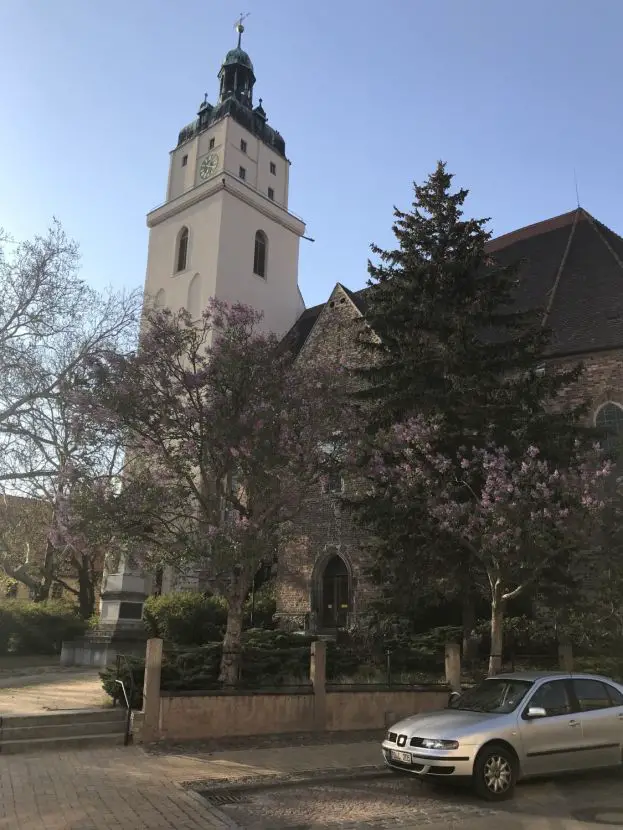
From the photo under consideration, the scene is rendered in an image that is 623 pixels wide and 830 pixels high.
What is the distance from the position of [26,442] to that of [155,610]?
7309 mm

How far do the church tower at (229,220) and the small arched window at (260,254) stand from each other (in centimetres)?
5

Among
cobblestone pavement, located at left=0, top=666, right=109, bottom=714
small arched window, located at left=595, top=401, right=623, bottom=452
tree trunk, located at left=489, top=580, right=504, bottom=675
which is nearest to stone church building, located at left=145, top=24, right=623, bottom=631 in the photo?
small arched window, located at left=595, top=401, right=623, bottom=452

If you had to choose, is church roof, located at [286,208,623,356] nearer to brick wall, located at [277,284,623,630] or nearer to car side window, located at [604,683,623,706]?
brick wall, located at [277,284,623,630]

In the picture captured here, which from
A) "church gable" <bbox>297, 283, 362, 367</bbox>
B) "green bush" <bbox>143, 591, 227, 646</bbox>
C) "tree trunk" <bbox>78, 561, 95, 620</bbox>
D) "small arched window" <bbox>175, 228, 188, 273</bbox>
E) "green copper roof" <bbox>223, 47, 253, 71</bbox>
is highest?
"green copper roof" <bbox>223, 47, 253, 71</bbox>

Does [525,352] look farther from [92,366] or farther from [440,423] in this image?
[92,366]

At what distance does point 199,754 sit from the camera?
9.36m

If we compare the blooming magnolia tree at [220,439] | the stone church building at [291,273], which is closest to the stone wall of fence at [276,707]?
the blooming magnolia tree at [220,439]

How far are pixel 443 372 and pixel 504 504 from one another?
5.98 metres

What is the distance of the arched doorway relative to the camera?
24.1 metres

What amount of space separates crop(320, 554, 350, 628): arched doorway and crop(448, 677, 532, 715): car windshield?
1532cm

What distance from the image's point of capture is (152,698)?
10062 millimetres

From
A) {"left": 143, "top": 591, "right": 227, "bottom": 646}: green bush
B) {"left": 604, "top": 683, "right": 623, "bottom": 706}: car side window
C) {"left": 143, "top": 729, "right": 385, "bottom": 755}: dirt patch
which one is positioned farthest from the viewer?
{"left": 143, "top": 591, "right": 227, "bottom": 646}: green bush

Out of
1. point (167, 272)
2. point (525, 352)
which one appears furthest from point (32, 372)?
point (167, 272)

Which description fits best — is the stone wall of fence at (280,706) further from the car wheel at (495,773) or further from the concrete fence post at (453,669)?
the car wheel at (495,773)
